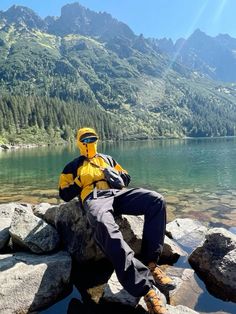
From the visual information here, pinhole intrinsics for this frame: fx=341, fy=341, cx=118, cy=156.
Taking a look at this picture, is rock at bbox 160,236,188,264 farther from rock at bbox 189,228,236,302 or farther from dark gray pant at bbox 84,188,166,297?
dark gray pant at bbox 84,188,166,297

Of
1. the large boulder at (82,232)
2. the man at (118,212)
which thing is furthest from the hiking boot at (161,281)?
the large boulder at (82,232)

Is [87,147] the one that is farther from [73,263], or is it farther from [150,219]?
[73,263]

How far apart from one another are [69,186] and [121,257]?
3.48m

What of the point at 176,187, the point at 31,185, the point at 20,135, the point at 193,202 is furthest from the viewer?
the point at 20,135

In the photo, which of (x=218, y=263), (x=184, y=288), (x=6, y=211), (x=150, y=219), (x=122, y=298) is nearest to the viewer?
(x=122, y=298)

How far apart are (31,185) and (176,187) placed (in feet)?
52.1

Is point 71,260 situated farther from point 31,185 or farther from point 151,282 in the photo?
point 31,185

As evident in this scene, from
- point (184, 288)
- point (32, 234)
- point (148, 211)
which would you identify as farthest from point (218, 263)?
point (32, 234)

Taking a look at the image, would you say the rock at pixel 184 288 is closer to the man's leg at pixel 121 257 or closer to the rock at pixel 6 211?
the man's leg at pixel 121 257

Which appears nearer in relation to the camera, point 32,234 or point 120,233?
point 120,233

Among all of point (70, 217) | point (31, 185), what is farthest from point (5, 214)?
point (31, 185)

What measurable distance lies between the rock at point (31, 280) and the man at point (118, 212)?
1699 millimetres

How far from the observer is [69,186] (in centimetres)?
1044

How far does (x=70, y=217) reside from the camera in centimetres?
1120
